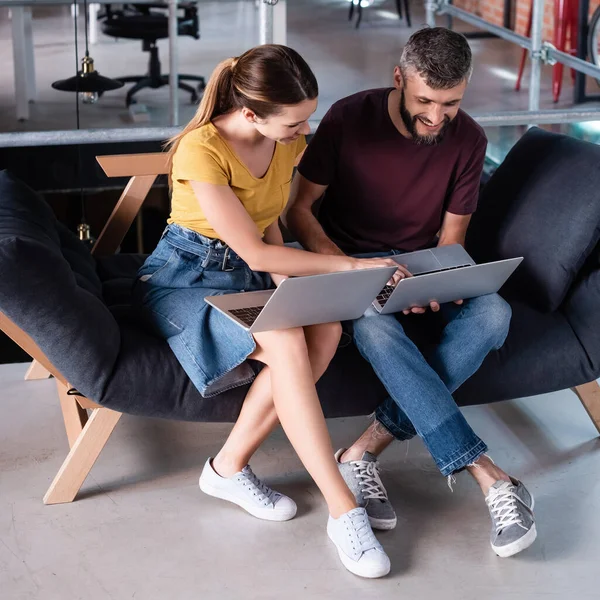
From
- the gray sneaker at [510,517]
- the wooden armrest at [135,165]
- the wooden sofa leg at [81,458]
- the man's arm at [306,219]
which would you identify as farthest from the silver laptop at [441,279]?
the wooden armrest at [135,165]

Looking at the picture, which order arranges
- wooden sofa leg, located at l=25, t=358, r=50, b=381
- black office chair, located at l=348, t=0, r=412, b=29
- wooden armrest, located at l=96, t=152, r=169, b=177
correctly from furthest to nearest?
black office chair, located at l=348, t=0, r=412, b=29, wooden sofa leg, located at l=25, t=358, r=50, b=381, wooden armrest, located at l=96, t=152, r=169, b=177

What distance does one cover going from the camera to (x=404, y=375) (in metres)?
2.21

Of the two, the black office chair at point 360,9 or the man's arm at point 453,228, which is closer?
the man's arm at point 453,228

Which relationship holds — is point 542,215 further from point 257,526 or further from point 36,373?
point 36,373

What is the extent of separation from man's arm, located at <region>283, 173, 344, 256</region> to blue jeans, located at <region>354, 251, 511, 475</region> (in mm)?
281

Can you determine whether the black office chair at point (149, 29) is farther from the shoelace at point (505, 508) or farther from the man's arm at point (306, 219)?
the shoelace at point (505, 508)

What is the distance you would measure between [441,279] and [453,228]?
414 millimetres

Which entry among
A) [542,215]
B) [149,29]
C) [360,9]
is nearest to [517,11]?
[360,9]

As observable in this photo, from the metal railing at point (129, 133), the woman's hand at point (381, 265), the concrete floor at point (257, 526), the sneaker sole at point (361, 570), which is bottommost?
the concrete floor at point (257, 526)

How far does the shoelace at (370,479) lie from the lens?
230cm

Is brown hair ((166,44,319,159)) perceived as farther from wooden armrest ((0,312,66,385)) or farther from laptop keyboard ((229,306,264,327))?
wooden armrest ((0,312,66,385))

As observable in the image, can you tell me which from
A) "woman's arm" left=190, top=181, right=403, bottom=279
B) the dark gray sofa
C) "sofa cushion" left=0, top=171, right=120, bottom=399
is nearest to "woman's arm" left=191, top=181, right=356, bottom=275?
"woman's arm" left=190, top=181, right=403, bottom=279

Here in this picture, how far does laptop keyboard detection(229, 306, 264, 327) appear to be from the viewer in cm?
211

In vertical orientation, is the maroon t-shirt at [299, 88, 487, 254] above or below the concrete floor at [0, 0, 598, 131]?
above
